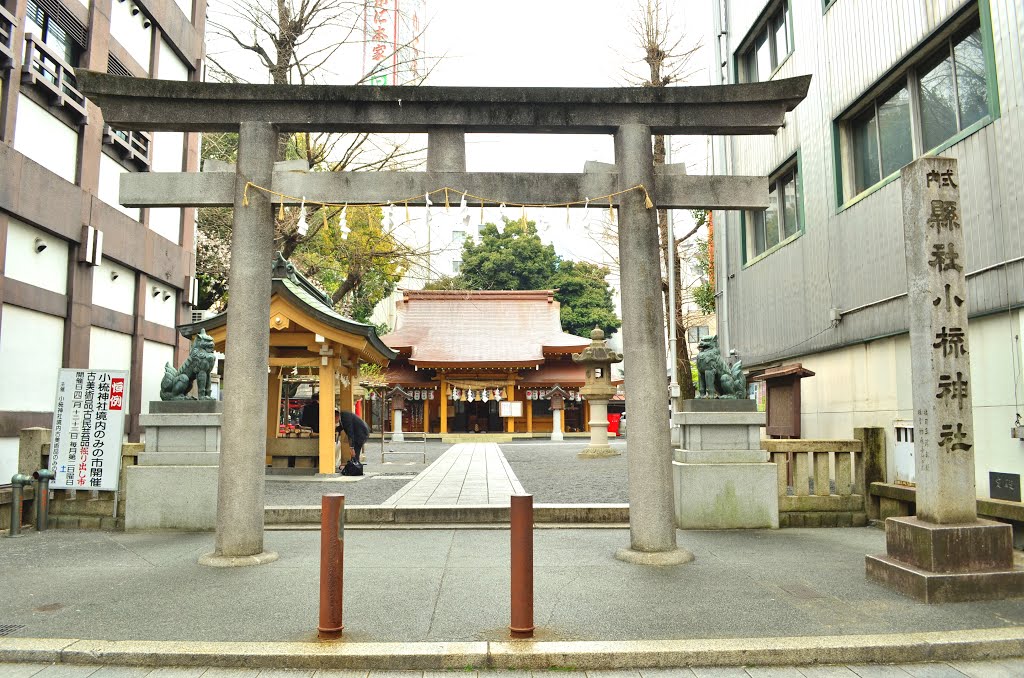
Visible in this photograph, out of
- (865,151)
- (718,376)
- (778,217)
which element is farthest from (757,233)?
→ (718,376)

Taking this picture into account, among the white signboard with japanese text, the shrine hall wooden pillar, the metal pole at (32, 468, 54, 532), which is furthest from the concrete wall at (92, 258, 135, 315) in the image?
the shrine hall wooden pillar

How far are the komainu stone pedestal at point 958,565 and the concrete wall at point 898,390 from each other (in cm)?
199

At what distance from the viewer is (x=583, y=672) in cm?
452

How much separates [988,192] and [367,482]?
443 inches

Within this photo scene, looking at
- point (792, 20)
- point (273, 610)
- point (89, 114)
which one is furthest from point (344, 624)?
point (792, 20)

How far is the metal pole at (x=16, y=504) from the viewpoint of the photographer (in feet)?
27.8

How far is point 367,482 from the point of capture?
543 inches

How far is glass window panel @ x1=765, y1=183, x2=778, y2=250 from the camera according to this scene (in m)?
14.6

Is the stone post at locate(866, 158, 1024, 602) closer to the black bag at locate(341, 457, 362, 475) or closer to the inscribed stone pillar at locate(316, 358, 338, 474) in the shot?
the black bag at locate(341, 457, 362, 475)

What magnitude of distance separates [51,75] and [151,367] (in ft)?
22.2

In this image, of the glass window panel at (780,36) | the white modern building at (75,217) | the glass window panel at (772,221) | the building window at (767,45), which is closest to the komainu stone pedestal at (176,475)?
the white modern building at (75,217)

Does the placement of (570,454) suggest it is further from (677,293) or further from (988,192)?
(988,192)

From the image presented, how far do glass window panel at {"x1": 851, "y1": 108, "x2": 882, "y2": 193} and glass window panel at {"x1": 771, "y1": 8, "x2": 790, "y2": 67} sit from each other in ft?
10.8

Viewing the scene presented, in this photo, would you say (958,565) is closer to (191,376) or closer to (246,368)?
(246,368)
